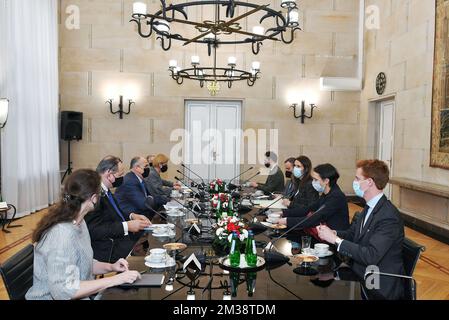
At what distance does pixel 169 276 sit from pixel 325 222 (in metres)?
1.74

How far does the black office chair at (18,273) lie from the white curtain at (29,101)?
203 inches

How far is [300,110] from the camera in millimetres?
9148

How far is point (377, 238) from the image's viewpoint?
2.15 m

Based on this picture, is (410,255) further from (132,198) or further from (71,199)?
(132,198)

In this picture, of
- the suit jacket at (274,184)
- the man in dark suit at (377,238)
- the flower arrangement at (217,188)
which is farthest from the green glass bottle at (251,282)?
the suit jacket at (274,184)

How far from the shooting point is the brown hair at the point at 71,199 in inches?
68.9

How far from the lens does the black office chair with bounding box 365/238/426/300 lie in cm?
202

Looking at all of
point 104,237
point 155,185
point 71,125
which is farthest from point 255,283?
point 71,125

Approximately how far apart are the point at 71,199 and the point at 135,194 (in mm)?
2331

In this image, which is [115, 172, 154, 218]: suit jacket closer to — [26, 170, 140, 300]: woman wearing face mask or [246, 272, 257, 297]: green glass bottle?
[26, 170, 140, 300]: woman wearing face mask

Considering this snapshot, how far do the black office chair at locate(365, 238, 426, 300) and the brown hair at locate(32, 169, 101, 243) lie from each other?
1.48 meters

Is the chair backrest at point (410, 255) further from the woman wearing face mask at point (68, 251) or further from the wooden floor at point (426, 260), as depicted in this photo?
the woman wearing face mask at point (68, 251)

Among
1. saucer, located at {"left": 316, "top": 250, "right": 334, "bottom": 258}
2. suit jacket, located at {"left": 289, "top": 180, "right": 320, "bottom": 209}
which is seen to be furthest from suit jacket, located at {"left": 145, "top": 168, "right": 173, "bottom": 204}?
saucer, located at {"left": 316, "top": 250, "right": 334, "bottom": 258}

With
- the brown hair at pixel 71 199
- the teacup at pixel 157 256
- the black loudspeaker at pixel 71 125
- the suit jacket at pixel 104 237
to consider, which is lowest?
the suit jacket at pixel 104 237
